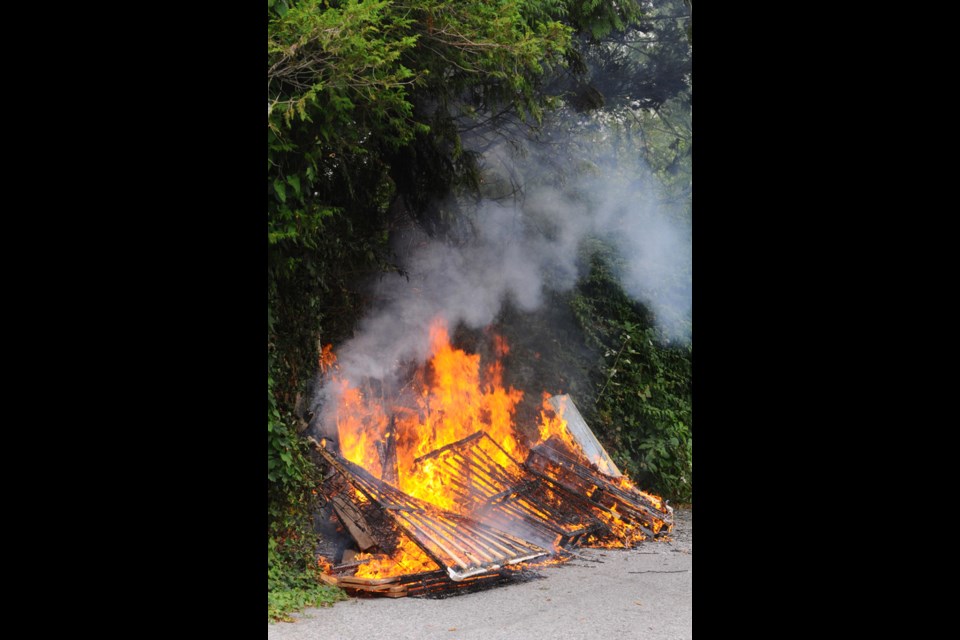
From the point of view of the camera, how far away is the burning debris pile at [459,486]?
627 cm

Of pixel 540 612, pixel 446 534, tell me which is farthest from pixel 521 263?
pixel 540 612

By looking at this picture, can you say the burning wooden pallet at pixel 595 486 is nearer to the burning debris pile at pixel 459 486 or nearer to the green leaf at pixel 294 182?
the burning debris pile at pixel 459 486

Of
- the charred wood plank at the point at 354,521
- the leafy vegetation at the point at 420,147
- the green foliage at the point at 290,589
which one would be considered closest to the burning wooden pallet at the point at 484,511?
the charred wood plank at the point at 354,521

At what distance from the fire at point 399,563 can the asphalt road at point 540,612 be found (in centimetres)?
30

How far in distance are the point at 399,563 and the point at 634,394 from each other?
15.0ft

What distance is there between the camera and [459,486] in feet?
25.5

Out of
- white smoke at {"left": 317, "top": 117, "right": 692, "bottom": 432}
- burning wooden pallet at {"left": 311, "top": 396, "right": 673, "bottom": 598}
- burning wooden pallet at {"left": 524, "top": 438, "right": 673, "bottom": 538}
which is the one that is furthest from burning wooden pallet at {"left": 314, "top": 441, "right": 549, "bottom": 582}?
burning wooden pallet at {"left": 524, "top": 438, "right": 673, "bottom": 538}

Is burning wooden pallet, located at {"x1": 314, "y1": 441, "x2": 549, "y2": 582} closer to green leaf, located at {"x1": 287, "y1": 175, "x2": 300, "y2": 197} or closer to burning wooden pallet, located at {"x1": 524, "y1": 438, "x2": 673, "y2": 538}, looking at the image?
burning wooden pallet, located at {"x1": 524, "y1": 438, "x2": 673, "y2": 538}

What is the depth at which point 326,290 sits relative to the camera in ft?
23.3

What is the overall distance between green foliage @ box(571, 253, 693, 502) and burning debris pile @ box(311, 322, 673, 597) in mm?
915
